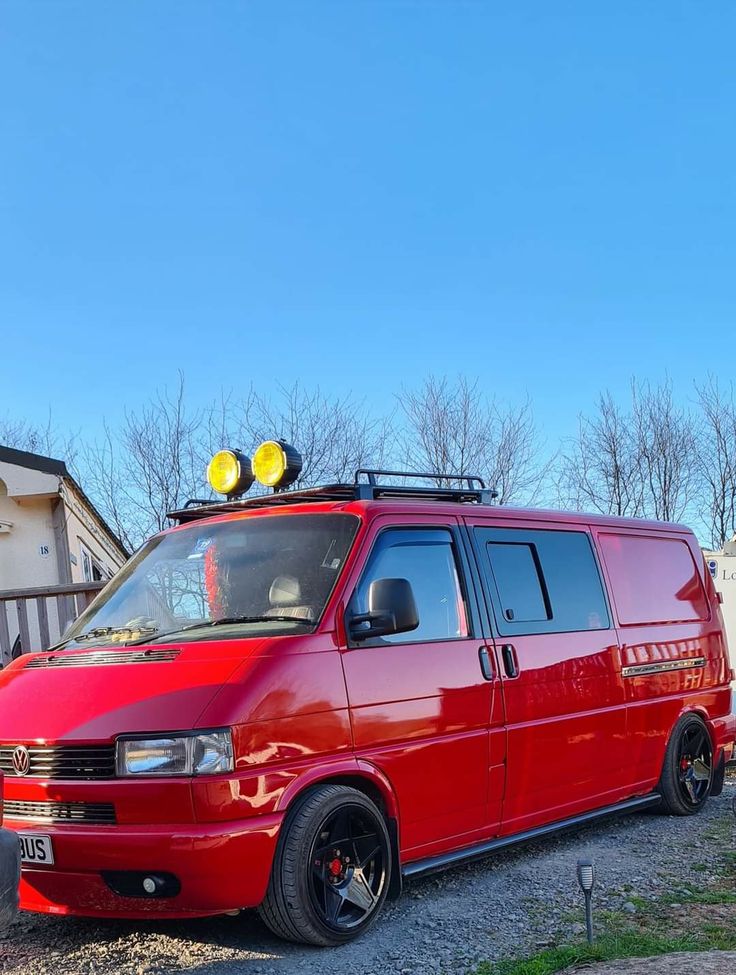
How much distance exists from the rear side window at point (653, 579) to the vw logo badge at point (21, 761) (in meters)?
4.25

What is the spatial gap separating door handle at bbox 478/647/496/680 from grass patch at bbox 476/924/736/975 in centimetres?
156

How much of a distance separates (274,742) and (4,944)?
1689 mm

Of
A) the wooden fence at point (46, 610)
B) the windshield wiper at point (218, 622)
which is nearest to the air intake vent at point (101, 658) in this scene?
the windshield wiper at point (218, 622)

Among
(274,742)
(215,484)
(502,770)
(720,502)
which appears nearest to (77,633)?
(215,484)

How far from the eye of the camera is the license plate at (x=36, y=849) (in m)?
4.49

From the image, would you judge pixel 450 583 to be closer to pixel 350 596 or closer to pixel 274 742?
pixel 350 596

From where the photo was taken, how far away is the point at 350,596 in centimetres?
522

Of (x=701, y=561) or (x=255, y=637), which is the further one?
Answer: (x=701, y=561)

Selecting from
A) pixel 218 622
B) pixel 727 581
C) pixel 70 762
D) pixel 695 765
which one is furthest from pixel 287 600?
pixel 727 581

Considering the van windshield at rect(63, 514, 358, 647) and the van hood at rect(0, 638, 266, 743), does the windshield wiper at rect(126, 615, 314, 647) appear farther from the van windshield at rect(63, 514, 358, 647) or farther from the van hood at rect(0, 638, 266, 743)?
the van hood at rect(0, 638, 266, 743)

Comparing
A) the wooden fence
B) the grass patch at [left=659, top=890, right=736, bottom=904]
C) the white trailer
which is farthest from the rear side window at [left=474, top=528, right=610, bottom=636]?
the white trailer

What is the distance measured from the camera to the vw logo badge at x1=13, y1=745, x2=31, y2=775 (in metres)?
4.73

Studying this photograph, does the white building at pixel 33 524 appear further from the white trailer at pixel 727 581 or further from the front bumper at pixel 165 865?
the white trailer at pixel 727 581

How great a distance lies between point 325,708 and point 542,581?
2.29 meters
